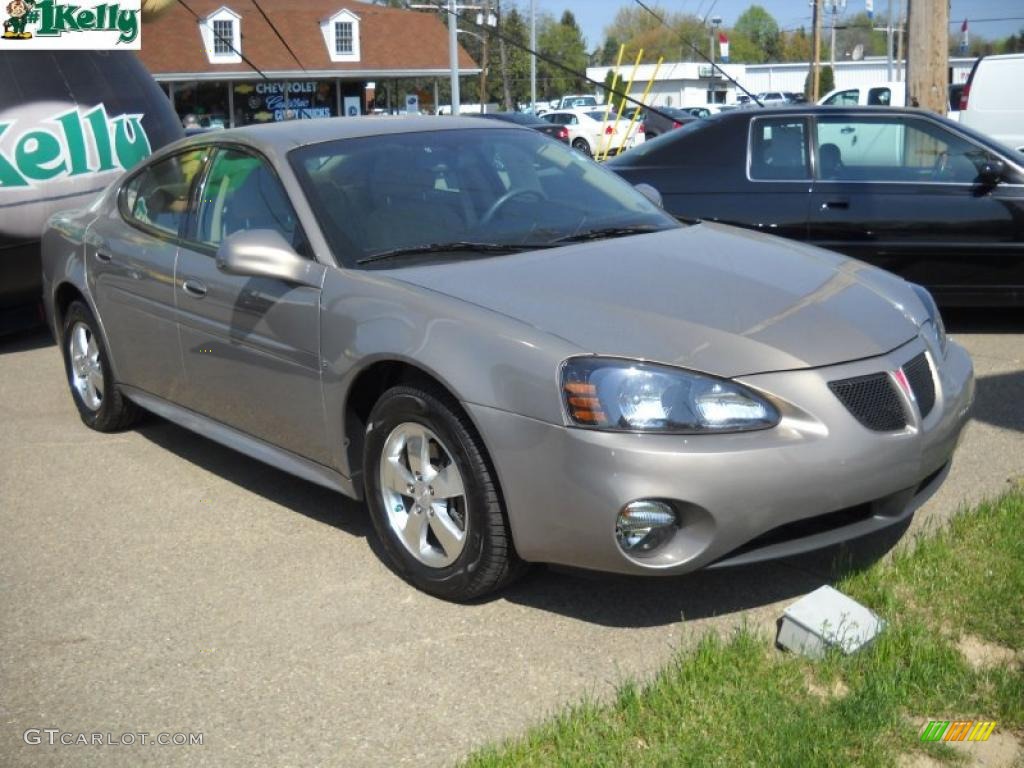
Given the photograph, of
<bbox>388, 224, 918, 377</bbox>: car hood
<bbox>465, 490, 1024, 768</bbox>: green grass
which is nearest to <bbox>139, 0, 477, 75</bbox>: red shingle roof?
<bbox>388, 224, 918, 377</bbox>: car hood

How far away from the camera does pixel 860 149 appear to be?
26.5 feet

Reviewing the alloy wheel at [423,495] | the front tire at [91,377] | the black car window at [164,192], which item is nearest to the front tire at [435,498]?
the alloy wheel at [423,495]

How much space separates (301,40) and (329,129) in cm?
4055

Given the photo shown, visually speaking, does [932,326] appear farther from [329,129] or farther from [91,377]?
[91,377]

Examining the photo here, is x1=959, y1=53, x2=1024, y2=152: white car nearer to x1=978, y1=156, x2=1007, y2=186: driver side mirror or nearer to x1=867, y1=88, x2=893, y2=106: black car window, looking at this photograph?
x1=978, y1=156, x2=1007, y2=186: driver side mirror

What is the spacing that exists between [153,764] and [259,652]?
0.65 meters

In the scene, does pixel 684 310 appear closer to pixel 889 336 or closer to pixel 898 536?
pixel 889 336

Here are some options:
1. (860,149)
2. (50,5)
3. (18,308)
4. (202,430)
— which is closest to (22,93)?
(50,5)

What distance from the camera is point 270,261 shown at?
14.6 feet

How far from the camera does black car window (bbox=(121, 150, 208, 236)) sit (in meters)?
5.44

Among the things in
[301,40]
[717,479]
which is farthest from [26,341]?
[301,40]

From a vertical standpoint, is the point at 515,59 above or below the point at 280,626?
above

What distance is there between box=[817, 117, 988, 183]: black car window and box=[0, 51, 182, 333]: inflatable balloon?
5202 mm

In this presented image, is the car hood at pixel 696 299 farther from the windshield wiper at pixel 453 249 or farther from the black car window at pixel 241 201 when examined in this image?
the black car window at pixel 241 201
